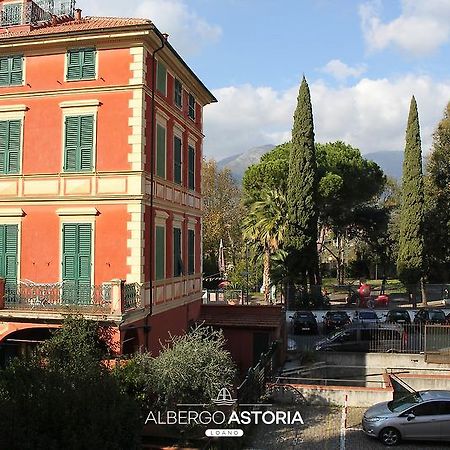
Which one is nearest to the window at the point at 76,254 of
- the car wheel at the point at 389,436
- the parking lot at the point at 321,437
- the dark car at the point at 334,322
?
the parking lot at the point at 321,437

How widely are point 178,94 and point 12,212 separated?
785 cm

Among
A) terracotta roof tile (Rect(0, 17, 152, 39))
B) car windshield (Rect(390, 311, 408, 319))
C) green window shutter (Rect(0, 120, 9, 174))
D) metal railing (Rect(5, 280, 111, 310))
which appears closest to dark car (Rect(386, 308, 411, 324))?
car windshield (Rect(390, 311, 408, 319))

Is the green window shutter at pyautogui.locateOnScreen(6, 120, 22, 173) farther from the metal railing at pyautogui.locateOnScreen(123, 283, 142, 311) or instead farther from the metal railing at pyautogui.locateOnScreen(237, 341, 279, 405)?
the metal railing at pyautogui.locateOnScreen(237, 341, 279, 405)

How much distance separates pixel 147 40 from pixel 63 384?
11.0 metres

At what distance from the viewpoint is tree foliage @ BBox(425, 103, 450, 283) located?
1815 inches

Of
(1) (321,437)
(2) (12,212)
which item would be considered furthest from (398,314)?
(2) (12,212)

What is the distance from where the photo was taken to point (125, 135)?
56.0 feet

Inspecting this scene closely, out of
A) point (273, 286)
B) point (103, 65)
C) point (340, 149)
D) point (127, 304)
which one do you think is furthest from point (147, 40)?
point (340, 149)

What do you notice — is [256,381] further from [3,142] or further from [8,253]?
[3,142]

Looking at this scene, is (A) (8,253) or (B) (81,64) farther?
(A) (8,253)

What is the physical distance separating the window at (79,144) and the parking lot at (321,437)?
9913 millimetres

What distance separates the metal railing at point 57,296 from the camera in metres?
16.1

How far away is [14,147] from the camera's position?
1795cm

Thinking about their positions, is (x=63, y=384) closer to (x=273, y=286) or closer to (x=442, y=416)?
(x=442, y=416)
